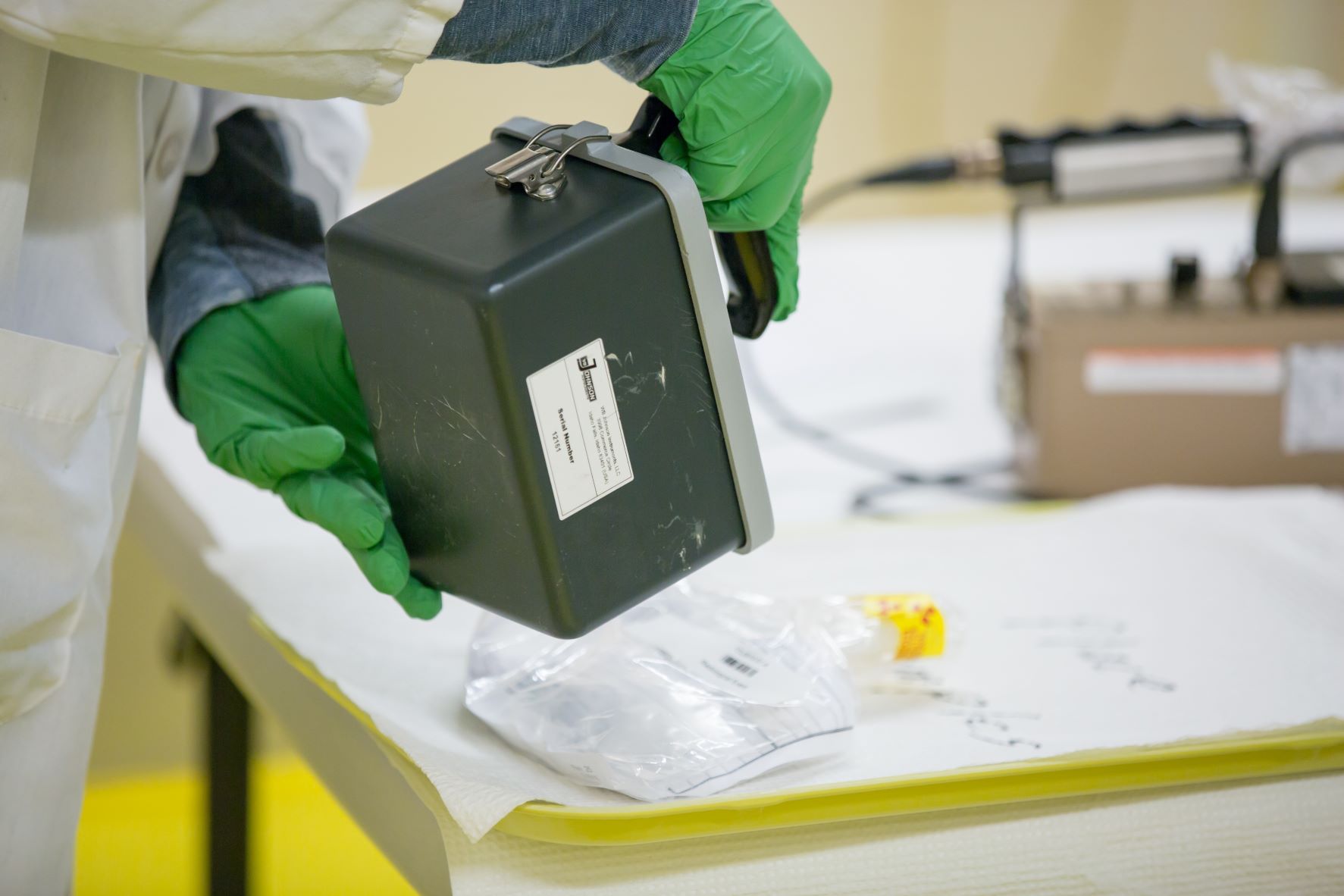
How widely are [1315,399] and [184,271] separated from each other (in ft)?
2.82

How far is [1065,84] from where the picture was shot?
6.34ft

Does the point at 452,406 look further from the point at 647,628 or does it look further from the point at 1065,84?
the point at 1065,84

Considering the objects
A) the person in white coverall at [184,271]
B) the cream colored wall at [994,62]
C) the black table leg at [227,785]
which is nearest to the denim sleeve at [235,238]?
the person in white coverall at [184,271]

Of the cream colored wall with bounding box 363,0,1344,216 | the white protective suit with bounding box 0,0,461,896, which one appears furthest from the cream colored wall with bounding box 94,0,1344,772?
the white protective suit with bounding box 0,0,461,896

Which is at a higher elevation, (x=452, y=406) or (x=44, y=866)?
(x=452, y=406)

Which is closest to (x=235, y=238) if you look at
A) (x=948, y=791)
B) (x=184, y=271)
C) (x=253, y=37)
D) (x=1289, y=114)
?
(x=184, y=271)

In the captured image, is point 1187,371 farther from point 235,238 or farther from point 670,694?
point 235,238

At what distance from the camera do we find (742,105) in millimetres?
537

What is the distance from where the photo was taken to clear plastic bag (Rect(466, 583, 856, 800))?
1.75 ft

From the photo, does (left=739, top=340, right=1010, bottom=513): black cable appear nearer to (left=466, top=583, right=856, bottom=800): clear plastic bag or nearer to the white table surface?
the white table surface

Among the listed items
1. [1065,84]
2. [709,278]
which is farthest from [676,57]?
[1065,84]

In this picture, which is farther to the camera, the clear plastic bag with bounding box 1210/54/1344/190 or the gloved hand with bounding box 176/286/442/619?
the clear plastic bag with bounding box 1210/54/1344/190

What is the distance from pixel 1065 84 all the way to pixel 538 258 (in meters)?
1.72

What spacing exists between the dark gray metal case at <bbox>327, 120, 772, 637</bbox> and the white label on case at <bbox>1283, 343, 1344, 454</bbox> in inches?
24.4
